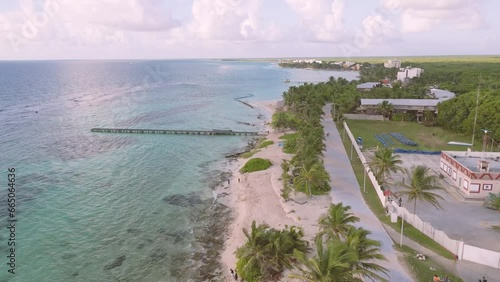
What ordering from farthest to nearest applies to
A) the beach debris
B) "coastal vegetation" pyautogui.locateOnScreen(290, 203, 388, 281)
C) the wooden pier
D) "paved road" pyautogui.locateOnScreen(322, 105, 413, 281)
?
1. the wooden pier
2. the beach debris
3. "paved road" pyautogui.locateOnScreen(322, 105, 413, 281)
4. "coastal vegetation" pyautogui.locateOnScreen(290, 203, 388, 281)

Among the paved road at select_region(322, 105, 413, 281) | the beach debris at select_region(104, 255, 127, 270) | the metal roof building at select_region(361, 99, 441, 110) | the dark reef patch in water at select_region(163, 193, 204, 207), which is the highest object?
the metal roof building at select_region(361, 99, 441, 110)

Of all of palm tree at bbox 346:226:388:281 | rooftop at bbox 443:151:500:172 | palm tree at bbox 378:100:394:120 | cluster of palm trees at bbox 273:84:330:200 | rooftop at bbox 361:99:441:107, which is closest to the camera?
palm tree at bbox 346:226:388:281

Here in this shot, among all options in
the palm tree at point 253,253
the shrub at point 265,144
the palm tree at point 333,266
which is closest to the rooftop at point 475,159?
the palm tree at point 253,253

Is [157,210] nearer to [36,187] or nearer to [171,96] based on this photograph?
[36,187]

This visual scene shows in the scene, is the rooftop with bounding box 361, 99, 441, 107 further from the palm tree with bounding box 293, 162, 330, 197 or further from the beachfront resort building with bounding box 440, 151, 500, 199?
the palm tree with bounding box 293, 162, 330, 197

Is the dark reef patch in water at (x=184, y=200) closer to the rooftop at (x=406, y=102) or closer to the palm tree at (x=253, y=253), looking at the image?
the palm tree at (x=253, y=253)

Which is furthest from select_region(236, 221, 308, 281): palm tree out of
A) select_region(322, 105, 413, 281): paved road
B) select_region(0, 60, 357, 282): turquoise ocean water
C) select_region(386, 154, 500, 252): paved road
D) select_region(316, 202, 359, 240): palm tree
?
select_region(386, 154, 500, 252): paved road

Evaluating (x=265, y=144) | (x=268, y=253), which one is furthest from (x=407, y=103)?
(x=268, y=253)
